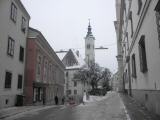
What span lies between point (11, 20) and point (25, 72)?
717cm

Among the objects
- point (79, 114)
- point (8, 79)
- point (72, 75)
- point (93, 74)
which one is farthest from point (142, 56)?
point (72, 75)

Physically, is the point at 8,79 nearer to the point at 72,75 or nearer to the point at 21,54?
the point at 21,54

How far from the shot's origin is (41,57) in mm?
30766

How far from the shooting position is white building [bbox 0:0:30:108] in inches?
759

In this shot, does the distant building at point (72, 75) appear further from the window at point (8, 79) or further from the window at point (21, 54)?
the window at point (8, 79)

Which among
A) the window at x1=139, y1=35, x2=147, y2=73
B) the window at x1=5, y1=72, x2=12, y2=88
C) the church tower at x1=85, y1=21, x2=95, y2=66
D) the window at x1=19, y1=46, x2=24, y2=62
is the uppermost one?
the church tower at x1=85, y1=21, x2=95, y2=66

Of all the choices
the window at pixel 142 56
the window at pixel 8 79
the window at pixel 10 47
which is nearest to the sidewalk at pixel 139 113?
the window at pixel 142 56

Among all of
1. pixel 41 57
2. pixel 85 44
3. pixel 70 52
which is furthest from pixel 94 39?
pixel 41 57

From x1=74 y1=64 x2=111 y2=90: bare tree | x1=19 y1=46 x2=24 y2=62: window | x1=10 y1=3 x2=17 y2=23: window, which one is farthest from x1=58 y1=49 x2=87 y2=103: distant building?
x1=10 y1=3 x2=17 y2=23: window

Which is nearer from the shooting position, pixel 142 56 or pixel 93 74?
pixel 142 56

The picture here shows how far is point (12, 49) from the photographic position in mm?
21734

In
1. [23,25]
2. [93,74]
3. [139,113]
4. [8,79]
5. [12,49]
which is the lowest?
[139,113]

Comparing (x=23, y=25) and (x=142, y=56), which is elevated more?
(x=23, y=25)

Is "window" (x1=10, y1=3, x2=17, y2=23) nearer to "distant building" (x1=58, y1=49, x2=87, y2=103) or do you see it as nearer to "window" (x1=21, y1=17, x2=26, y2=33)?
"window" (x1=21, y1=17, x2=26, y2=33)
